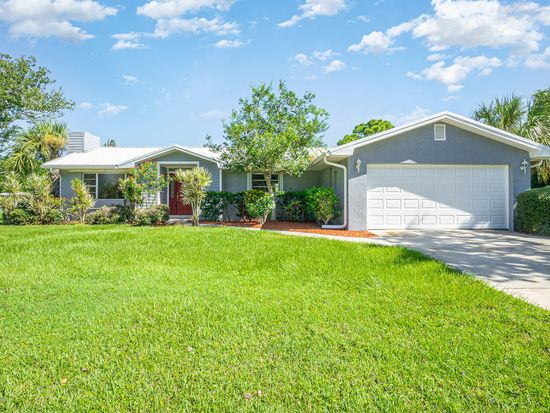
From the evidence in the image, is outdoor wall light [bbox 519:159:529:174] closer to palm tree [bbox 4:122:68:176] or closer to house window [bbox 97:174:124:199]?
house window [bbox 97:174:124:199]

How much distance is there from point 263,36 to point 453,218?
10.3 meters

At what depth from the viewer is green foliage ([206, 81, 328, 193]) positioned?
12641 millimetres

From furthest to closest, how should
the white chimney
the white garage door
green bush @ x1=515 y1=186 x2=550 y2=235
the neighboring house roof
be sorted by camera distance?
the white chimney
the white garage door
the neighboring house roof
green bush @ x1=515 y1=186 x2=550 y2=235

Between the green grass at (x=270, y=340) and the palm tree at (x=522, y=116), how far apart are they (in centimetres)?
1606

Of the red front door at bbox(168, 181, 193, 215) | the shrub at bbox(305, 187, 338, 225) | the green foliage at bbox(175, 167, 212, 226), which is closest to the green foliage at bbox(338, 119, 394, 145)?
the red front door at bbox(168, 181, 193, 215)

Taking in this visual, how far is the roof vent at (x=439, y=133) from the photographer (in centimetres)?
1177

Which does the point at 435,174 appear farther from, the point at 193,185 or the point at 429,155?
the point at 193,185

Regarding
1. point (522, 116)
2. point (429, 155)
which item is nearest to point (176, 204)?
point (429, 155)

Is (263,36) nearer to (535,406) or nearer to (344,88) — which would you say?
(344,88)

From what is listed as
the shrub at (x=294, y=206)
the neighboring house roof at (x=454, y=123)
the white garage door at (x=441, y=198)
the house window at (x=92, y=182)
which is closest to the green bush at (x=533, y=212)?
the white garage door at (x=441, y=198)

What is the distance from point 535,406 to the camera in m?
2.28

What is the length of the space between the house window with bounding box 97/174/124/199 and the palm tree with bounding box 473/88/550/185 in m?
20.2

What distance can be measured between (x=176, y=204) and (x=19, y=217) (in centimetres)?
646

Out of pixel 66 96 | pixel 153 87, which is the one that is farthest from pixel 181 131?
pixel 66 96
